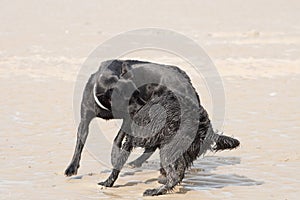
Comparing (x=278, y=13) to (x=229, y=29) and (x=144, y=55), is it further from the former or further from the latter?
(x=144, y=55)

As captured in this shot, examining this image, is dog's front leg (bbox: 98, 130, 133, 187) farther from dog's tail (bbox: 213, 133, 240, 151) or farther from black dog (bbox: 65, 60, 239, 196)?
dog's tail (bbox: 213, 133, 240, 151)

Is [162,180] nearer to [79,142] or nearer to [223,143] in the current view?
[223,143]

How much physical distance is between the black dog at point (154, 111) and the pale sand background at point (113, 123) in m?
0.36

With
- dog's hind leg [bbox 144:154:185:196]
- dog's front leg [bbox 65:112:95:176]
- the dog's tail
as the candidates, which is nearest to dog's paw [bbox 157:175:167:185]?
dog's hind leg [bbox 144:154:185:196]

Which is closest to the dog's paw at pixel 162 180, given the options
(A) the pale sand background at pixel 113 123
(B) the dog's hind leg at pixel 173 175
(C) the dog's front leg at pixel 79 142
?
(A) the pale sand background at pixel 113 123

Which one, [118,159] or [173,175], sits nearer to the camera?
[173,175]

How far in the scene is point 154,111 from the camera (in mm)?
5969

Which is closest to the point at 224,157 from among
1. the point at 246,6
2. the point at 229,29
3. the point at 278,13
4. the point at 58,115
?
the point at 58,115

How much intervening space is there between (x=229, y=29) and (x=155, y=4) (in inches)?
311

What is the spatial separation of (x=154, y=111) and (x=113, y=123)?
3.26m

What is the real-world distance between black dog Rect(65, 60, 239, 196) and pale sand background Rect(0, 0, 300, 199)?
0.36m

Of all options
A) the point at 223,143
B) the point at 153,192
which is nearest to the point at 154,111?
the point at 153,192

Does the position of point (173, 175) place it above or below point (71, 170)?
above

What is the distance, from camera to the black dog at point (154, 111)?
19.5 feet
